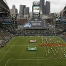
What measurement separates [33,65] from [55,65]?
13.6ft

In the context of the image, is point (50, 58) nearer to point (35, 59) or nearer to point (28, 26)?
point (35, 59)

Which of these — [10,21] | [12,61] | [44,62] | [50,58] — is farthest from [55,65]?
[10,21]

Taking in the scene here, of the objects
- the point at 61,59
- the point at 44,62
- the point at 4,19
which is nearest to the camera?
the point at 44,62

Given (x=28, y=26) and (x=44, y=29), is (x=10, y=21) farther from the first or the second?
(x=44, y=29)

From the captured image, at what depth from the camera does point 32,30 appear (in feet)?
442

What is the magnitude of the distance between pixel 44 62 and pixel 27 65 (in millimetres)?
4155

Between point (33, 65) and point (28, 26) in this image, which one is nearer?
point (33, 65)

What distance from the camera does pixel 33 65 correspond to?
38.2 m

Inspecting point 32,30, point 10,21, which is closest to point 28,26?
point 32,30

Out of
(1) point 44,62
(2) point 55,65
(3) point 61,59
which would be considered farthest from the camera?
(3) point 61,59

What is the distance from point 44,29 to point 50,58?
93489 millimetres

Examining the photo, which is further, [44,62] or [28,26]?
[28,26]

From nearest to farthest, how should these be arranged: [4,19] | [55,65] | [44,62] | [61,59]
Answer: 1. [55,65]
2. [44,62]
3. [61,59]
4. [4,19]

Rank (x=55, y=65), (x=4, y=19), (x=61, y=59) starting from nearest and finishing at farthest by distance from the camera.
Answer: (x=55, y=65), (x=61, y=59), (x=4, y=19)
